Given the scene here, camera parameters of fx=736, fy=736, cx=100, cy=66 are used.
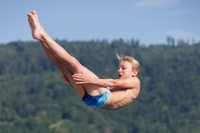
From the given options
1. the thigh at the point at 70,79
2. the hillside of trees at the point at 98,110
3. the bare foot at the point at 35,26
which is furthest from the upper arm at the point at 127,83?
the hillside of trees at the point at 98,110

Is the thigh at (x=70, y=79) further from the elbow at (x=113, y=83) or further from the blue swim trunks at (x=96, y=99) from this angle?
the elbow at (x=113, y=83)

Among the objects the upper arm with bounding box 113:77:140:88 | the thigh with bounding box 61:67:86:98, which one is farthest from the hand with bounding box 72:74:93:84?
the upper arm with bounding box 113:77:140:88

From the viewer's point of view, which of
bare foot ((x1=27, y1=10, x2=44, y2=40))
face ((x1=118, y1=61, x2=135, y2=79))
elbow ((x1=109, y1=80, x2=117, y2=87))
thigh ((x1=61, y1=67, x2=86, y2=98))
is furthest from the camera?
face ((x1=118, y1=61, x2=135, y2=79))

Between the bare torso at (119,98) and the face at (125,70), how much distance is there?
9.2 inches

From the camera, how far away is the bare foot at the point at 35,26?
35.8ft

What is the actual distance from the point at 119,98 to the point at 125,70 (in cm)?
47

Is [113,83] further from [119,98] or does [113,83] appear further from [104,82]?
[119,98]

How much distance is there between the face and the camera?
11.8m

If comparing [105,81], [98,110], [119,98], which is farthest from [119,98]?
[98,110]

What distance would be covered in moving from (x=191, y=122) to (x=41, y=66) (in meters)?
31.9

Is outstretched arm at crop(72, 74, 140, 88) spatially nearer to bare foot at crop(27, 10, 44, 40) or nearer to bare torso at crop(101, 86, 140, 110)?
bare torso at crop(101, 86, 140, 110)

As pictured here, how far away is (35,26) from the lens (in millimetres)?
11039

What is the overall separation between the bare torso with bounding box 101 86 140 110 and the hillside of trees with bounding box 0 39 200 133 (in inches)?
2956

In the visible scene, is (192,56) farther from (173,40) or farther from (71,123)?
(71,123)
